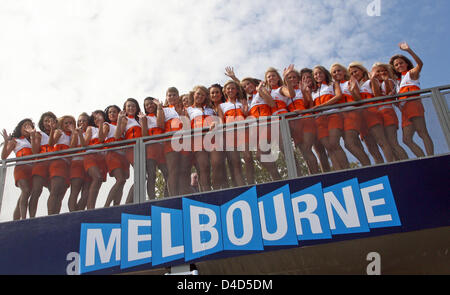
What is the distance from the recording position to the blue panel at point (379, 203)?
4.65m

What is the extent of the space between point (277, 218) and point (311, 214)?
0.41m

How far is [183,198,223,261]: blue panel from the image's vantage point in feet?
16.2

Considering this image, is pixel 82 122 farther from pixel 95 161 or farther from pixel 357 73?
pixel 357 73

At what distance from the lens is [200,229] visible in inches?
199

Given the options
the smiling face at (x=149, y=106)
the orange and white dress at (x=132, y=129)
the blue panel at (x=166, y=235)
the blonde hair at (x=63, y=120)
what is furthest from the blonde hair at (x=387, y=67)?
the blonde hair at (x=63, y=120)

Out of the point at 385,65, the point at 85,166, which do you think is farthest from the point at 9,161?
the point at 385,65

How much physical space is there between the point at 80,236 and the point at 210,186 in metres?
Answer: 1.82

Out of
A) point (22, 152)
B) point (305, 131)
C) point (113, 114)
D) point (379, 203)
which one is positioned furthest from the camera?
point (113, 114)

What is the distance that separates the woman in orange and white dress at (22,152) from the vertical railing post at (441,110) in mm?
5501

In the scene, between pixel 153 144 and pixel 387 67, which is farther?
pixel 387 67

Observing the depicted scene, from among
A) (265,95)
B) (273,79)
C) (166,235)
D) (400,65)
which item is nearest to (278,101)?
(265,95)

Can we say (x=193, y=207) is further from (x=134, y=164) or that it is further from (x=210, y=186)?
(x=134, y=164)

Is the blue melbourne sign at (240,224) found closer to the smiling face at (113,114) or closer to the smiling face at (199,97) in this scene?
the smiling face at (199,97)

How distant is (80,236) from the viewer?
5.25m
